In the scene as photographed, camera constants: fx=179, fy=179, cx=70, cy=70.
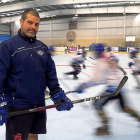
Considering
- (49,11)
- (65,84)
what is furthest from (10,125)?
(49,11)

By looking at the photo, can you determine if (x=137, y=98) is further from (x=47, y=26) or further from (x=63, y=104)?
(x=47, y=26)

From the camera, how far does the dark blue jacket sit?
1366 mm

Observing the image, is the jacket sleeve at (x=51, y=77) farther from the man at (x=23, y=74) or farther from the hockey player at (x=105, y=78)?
the hockey player at (x=105, y=78)

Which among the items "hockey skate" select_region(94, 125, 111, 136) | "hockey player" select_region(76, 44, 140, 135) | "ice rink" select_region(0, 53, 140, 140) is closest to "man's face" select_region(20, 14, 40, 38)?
"hockey player" select_region(76, 44, 140, 135)

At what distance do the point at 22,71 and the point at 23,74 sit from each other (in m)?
0.03

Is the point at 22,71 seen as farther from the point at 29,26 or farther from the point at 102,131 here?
the point at 102,131

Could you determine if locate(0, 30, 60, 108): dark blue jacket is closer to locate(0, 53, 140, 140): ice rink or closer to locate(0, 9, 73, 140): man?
locate(0, 9, 73, 140): man

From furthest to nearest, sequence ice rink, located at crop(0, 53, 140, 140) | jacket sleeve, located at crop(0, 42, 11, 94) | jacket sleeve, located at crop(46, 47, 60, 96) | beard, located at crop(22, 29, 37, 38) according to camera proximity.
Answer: ice rink, located at crop(0, 53, 140, 140)
jacket sleeve, located at crop(46, 47, 60, 96)
beard, located at crop(22, 29, 37, 38)
jacket sleeve, located at crop(0, 42, 11, 94)

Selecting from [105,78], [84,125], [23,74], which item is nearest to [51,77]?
[23,74]

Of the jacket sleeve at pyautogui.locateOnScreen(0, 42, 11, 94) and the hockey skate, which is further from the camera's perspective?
the hockey skate

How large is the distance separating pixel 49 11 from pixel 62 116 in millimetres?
20019

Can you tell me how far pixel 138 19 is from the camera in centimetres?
2064

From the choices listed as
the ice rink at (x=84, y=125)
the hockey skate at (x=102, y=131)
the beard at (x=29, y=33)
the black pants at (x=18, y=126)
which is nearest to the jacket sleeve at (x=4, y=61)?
the beard at (x=29, y=33)

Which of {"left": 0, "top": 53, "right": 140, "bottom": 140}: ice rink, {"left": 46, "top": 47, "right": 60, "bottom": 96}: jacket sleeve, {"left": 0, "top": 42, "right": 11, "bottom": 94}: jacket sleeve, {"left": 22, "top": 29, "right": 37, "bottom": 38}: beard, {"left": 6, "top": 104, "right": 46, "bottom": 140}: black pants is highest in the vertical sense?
{"left": 22, "top": 29, "right": 37, "bottom": 38}: beard
